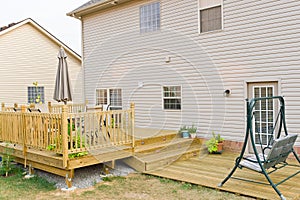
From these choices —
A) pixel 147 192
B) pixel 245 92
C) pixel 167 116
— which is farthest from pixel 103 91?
pixel 147 192

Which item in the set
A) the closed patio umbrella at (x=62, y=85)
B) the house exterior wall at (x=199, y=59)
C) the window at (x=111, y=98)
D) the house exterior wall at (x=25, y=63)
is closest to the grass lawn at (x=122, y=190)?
the closed patio umbrella at (x=62, y=85)

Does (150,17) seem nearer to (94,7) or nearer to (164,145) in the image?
(94,7)

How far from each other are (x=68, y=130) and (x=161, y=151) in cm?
248

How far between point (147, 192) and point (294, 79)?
4.17 meters

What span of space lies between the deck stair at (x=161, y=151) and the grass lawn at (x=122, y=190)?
456mm

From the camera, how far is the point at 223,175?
5.43 m

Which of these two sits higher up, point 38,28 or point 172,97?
point 38,28

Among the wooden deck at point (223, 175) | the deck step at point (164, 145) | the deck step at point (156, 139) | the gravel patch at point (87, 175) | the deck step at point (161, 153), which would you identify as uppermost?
the deck step at point (156, 139)

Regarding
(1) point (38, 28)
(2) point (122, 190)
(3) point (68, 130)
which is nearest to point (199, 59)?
(3) point (68, 130)

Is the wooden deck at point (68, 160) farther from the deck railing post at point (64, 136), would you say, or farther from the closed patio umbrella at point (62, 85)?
the closed patio umbrella at point (62, 85)

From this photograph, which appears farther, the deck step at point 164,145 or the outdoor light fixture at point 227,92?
the outdoor light fixture at point 227,92

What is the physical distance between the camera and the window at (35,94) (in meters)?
14.5

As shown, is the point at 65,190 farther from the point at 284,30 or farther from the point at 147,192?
the point at 284,30

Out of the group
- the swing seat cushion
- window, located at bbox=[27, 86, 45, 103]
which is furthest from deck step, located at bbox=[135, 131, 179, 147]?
window, located at bbox=[27, 86, 45, 103]
